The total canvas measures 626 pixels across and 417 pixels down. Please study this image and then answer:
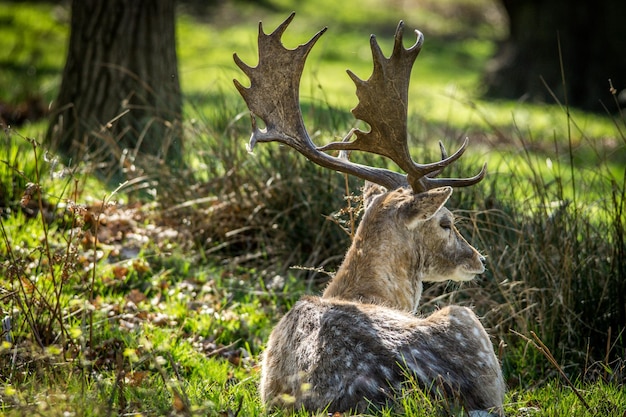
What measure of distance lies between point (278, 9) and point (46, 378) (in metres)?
21.7

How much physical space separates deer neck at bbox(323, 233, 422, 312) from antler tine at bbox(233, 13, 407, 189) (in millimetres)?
504

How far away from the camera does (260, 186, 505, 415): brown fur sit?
172 inches

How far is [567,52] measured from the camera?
18.1 m

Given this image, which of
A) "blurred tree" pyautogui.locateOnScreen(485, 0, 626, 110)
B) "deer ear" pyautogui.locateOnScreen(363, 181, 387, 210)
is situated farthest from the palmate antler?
"blurred tree" pyautogui.locateOnScreen(485, 0, 626, 110)

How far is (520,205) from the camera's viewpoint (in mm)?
7191

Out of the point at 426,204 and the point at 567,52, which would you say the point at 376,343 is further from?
the point at 567,52

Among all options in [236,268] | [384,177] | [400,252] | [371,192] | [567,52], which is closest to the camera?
[400,252]

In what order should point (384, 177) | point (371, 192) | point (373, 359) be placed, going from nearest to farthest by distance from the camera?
point (373, 359)
point (384, 177)
point (371, 192)

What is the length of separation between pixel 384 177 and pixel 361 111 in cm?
46

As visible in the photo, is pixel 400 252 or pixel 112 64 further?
pixel 112 64

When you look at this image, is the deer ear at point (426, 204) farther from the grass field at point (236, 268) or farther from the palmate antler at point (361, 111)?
the grass field at point (236, 268)

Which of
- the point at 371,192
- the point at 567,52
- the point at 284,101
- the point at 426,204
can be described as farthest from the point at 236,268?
the point at 567,52

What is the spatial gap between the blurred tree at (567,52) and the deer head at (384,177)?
496 inches

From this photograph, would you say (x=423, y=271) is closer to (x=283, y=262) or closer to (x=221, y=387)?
(x=221, y=387)
